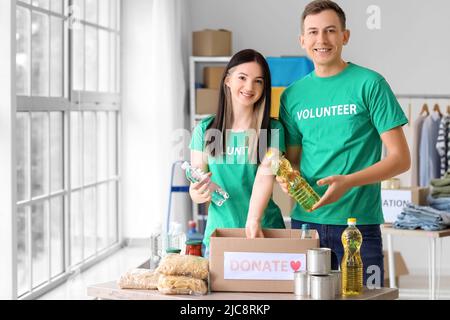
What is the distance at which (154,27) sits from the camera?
3.84 metres

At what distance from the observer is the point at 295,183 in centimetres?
147

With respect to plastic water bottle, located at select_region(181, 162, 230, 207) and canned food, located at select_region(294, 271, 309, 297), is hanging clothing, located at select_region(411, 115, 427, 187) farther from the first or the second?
canned food, located at select_region(294, 271, 309, 297)

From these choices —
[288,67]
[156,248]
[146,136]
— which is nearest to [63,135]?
[146,136]

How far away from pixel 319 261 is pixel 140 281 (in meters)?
0.33

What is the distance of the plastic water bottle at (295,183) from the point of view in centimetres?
146

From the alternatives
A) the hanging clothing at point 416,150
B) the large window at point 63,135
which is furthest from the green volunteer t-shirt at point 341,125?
the hanging clothing at point 416,150

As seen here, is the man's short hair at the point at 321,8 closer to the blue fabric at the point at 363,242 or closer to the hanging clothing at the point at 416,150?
the blue fabric at the point at 363,242

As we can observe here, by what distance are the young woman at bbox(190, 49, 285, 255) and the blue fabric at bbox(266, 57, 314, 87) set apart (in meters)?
2.28

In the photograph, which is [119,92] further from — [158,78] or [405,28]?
[405,28]

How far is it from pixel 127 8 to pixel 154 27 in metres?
0.43

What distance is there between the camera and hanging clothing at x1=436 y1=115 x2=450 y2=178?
3645 mm

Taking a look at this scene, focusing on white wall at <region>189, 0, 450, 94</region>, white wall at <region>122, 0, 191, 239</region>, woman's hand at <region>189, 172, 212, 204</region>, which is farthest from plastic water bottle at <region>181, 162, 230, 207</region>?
white wall at <region>122, 0, 191, 239</region>
